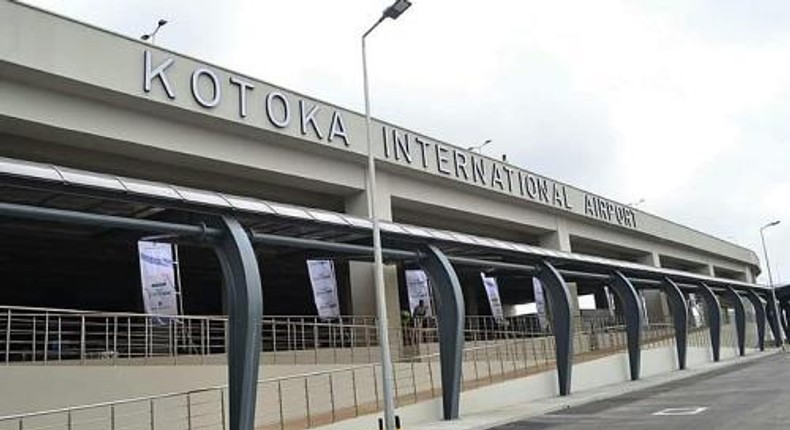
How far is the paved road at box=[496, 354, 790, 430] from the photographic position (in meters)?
17.4

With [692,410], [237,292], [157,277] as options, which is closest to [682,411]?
[692,410]

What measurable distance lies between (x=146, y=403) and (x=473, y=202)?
21.9 metres

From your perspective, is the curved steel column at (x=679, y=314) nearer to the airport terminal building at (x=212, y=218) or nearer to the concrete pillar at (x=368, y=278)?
the airport terminal building at (x=212, y=218)

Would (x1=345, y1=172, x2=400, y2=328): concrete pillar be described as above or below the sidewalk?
above

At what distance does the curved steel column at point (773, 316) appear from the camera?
2611 inches

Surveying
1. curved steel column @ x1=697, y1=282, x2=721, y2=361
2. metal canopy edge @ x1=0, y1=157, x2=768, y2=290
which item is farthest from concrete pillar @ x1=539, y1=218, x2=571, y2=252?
metal canopy edge @ x1=0, y1=157, x2=768, y2=290

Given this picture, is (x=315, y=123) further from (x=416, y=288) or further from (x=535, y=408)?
(x=535, y=408)

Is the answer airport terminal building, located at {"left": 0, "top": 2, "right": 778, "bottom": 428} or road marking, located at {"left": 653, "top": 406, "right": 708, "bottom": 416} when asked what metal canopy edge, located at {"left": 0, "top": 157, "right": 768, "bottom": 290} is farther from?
road marking, located at {"left": 653, "top": 406, "right": 708, "bottom": 416}

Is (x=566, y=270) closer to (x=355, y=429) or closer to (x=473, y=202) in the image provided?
(x=473, y=202)

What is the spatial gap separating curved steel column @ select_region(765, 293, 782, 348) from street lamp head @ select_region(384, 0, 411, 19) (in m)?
57.1

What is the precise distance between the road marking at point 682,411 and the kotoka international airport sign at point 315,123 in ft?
45.5

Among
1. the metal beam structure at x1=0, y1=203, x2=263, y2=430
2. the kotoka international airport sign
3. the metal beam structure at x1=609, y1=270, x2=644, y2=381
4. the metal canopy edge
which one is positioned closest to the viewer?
the metal canopy edge

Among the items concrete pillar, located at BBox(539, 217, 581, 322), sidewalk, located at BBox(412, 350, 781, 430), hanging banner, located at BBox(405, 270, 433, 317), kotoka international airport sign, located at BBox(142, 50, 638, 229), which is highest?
kotoka international airport sign, located at BBox(142, 50, 638, 229)

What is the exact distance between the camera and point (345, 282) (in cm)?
3303
